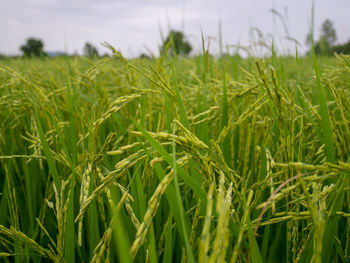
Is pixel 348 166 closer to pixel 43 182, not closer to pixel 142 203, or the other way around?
pixel 142 203

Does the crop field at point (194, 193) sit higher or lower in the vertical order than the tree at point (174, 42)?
lower

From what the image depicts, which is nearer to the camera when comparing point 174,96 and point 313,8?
point 174,96

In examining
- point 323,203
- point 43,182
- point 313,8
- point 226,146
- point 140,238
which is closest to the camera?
point 140,238

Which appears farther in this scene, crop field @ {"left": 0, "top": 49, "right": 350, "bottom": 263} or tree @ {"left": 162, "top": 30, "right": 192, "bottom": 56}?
tree @ {"left": 162, "top": 30, "right": 192, "bottom": 56}

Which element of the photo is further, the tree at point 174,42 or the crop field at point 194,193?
the tree at point 174,42

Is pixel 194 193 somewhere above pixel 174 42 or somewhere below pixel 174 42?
below

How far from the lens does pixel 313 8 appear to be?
1.18 meters

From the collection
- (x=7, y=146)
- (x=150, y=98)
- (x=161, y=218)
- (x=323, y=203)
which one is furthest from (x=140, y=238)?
(x=7, y=146)

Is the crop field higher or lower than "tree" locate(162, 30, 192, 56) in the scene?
lower

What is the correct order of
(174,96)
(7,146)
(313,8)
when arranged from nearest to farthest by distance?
1. (174,96)
2. (313,8)
3. (7,146)

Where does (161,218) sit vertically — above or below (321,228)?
below


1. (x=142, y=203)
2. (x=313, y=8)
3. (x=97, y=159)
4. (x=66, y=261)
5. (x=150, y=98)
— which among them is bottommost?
(x=66, y=261)

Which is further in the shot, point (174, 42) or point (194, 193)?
point (174, 42)

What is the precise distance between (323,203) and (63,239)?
1.93 feet
